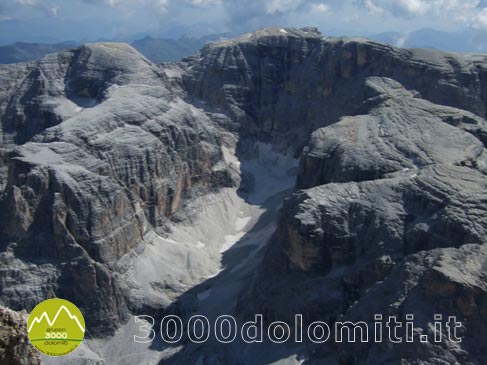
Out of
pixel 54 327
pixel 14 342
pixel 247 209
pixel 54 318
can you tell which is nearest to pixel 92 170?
pixel 247 209

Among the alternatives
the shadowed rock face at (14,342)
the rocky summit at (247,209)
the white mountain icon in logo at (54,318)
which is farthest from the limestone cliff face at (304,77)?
the shadowed rock face at (14,342)

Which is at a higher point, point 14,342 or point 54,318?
point 14,342

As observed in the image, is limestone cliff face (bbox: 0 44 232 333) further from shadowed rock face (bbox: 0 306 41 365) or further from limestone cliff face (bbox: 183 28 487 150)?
shadowed rock face (bbox: 0 306 41 365)

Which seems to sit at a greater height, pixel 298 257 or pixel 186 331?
pixel 298 257

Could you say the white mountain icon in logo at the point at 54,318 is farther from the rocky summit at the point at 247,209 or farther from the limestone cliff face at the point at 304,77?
the limestone cliff face at the point at 304,77

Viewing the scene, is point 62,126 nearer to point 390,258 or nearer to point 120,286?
point 120,286

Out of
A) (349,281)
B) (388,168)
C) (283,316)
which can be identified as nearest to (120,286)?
(283,316)

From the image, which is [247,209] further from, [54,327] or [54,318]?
[54,327]
